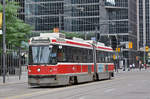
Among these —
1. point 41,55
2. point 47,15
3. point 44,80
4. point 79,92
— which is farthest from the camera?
point 47,15

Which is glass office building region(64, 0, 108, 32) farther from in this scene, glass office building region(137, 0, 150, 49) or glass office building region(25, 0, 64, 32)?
glass office building region(137, 0, 150, 49)

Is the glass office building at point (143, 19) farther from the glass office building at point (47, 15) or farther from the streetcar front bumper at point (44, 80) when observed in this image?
the streetcar front bumper at point (44, 80)

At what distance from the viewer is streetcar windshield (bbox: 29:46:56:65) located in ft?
84.7

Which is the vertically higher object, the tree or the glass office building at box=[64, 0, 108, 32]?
the glass office building at box=[64, 0, 108, 32]

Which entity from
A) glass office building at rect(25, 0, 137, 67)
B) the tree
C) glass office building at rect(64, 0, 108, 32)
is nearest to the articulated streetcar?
the tree

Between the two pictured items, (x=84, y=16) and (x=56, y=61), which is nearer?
(x=56, y=61)

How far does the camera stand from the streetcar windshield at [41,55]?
2581cm

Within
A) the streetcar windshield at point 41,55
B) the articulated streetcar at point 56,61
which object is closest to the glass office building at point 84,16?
the articulated streetcar at point 56,61

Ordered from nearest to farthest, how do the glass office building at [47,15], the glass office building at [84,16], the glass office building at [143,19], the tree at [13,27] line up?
the tree at [13,27] → the glass office building at [47,15] → the glass office building at [84,16] → the glass office building at [143,19]

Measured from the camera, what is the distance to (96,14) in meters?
112

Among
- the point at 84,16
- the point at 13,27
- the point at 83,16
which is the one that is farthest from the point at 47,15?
the point at 13,27

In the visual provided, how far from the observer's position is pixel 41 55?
85.0 ft

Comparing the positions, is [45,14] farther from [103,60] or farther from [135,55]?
[103,60]

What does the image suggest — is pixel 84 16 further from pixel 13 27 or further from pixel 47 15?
pixel 13 27
